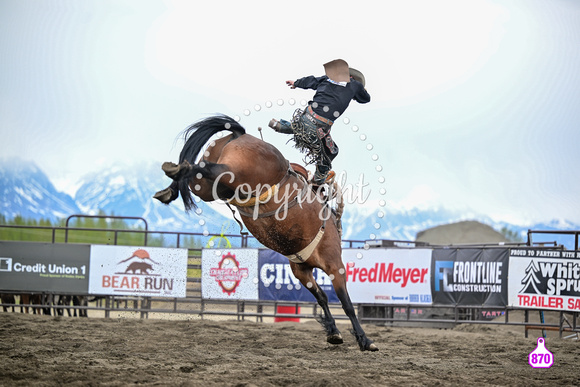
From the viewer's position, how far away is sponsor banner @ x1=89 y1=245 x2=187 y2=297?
12094 mm

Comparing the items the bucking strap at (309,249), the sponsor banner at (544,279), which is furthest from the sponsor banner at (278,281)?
the bucking strap at (309,249)

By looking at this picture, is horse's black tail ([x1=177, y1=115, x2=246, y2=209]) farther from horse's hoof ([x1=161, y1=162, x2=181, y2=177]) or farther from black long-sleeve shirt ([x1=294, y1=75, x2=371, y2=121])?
black long-sleeve shirt ([x1=294, y1=75, x2=371, y2=121])

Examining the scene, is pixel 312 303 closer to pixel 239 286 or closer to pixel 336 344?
pixel 239 286

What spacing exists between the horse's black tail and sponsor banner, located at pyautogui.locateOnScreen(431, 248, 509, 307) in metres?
6.02

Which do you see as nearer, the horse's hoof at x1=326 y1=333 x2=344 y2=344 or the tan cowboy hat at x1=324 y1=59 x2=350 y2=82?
the tan cowboy hat at x1=324 y1=59 x2=350 y2=82

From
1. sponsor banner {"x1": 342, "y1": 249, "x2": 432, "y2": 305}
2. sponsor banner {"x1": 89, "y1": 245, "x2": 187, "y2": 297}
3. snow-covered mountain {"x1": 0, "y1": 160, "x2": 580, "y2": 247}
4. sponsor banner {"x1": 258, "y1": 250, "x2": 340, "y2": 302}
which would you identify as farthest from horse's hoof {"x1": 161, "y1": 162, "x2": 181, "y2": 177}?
snow-covered mountain {"x1": 0, "y1": 160, "x2": 580, "y2": 247}

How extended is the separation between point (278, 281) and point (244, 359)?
5.53 m

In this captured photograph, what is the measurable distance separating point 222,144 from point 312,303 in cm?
606

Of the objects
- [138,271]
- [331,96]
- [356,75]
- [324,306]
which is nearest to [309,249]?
[324,306]

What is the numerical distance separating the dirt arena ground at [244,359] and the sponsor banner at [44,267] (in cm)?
238

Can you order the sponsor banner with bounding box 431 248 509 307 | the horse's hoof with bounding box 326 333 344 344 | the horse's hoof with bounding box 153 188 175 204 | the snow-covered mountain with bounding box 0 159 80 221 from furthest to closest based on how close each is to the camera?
the snow-covered mountain with bounding box 0 159 80 221 → the sponsor banner with bounding box 431 248 509 307 → the horse's hoof with bounding box 326 333 344 344 → the horse's hoof with bounding box 153 188 175 204

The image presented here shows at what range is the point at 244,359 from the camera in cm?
637

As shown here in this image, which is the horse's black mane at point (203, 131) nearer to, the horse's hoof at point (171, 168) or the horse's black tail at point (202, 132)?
the horse's black tail at point (202, 132)

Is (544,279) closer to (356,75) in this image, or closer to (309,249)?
(309,249)
